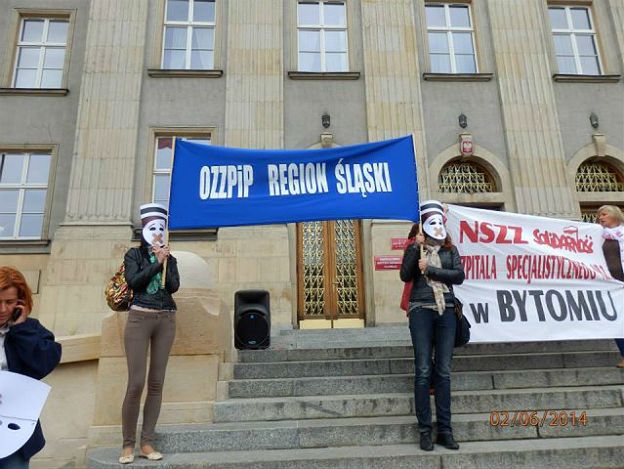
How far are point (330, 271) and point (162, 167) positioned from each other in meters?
4.86

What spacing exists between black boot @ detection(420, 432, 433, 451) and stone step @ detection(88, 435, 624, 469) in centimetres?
7

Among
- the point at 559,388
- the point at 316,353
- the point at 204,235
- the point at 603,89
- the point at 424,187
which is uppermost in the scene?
the point at 603,89

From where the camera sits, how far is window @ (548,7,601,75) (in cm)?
1249

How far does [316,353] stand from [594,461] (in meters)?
3.33

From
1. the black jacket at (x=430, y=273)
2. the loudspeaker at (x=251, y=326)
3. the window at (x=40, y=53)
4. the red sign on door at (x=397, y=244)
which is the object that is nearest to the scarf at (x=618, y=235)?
the black jacket at (x=430, y=273)

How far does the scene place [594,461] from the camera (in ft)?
13.8

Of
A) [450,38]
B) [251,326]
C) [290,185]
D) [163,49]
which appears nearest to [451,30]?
[450,38]

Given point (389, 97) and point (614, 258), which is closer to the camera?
point (614, 258)

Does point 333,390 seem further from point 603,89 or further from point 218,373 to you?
point 603,89

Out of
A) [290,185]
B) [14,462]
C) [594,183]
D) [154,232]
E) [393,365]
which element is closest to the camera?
[14,462]

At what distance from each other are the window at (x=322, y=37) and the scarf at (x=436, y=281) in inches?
332

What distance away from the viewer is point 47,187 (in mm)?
11195

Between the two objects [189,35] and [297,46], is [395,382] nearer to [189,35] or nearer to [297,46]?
[297,46]

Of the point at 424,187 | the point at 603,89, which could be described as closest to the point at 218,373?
the point at 424,187
